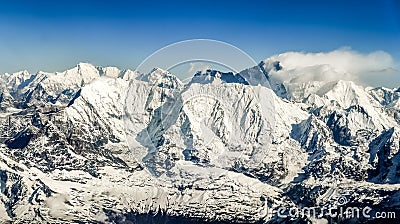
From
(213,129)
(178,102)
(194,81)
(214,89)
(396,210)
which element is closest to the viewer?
(194,81)

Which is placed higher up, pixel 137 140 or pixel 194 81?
pixel 194 81

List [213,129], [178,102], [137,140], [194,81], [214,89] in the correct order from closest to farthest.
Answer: [194,81], [137,140], [214,89], [178,102], [213,129]

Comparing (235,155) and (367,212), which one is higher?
(235,155)

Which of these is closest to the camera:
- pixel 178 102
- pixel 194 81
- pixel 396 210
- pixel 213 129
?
pixel 194 81

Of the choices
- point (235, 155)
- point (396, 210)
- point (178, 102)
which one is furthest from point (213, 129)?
point (396, 210)

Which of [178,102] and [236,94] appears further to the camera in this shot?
[236,94]

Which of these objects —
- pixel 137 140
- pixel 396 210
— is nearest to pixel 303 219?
pixel 396 210

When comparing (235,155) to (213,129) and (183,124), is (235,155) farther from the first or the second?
(183,124)

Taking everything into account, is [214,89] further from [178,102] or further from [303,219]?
[303,219]

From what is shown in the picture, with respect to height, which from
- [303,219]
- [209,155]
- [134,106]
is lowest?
[303,219]
